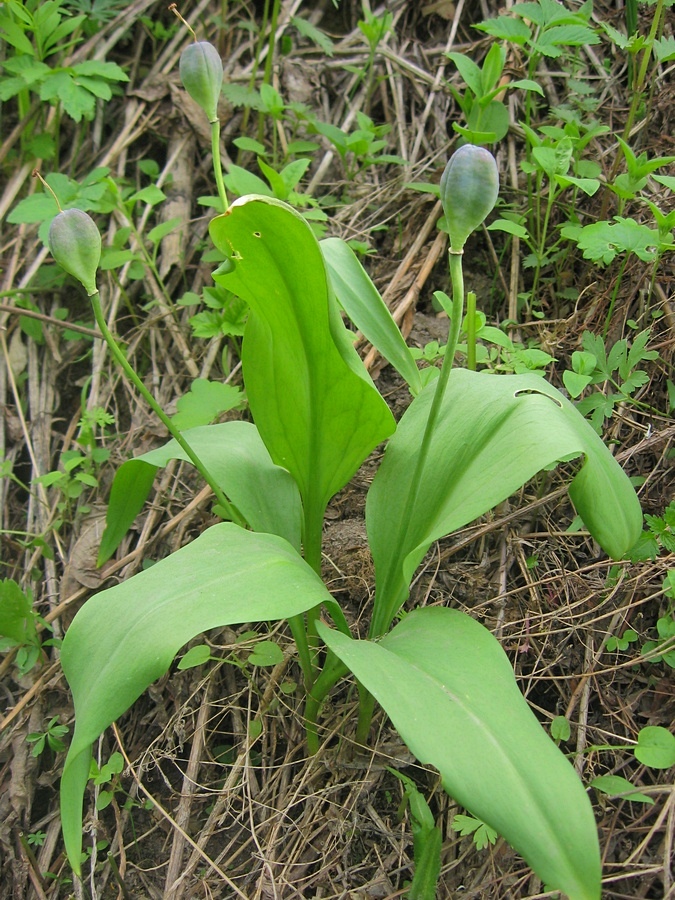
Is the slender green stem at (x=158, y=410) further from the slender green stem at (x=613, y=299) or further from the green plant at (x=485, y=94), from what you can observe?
the green plant at (x=485, y=94)

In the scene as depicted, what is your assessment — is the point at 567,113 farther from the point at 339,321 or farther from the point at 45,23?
the point at 45,23

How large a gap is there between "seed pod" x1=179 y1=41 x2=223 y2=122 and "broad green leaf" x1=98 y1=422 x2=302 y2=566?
489 millimetres

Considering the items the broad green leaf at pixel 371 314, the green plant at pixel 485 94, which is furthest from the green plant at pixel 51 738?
the green plant at pixel 485 94

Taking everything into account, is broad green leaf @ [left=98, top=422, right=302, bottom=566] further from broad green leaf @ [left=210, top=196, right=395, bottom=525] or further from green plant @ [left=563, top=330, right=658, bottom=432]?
green plant @ [left=563, top=330, right=658, bottom=432]

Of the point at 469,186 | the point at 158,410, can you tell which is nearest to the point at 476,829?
the point at 158,410

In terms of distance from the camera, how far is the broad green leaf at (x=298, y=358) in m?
0.90

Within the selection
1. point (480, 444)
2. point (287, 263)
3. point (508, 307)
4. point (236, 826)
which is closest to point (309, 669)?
point (236, 826)

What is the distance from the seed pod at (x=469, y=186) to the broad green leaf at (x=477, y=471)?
257 mm

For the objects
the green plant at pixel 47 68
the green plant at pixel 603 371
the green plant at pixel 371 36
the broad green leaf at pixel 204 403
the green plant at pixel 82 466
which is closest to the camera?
the green plant at pixel 603 371

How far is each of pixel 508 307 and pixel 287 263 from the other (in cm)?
84

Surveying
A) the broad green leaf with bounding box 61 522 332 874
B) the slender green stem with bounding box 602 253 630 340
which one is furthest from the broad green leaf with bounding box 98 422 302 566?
the slender green stem with bounding box 602 253 630 340

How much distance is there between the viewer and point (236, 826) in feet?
3.73

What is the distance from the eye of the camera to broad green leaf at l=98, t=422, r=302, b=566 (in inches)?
43.9

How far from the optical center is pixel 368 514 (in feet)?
3.55
